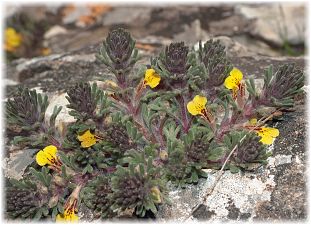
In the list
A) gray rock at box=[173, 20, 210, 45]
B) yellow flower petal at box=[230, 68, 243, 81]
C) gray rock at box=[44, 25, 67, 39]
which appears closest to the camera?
yellow flower petal at box=[230, 68, 243, 81]

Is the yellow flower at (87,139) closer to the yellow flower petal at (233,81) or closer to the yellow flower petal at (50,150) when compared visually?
the yellow flower petal at (50,150)

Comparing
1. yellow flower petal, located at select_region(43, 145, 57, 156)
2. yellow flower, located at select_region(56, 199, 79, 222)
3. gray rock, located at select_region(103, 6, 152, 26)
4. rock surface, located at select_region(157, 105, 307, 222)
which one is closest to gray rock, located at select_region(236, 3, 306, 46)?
gray rock, located at select_region(103, 6, 152, 26)

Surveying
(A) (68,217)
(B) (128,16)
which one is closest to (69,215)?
(A) (68,217)

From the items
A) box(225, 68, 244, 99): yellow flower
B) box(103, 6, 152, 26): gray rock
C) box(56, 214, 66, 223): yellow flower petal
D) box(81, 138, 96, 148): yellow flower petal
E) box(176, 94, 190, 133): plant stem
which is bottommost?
box(56, 214, 66, 223): yellow flower petal

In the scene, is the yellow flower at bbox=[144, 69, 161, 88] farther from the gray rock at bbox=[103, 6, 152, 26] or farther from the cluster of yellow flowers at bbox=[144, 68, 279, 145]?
the gray rock at bbox=[103, 6, 152, 26]

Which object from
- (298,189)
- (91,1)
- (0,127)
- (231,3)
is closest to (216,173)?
(298,189)

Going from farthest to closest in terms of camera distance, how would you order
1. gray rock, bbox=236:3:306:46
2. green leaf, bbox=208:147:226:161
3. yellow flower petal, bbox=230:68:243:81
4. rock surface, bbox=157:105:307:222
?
gray rock, bbox=236:3:306:46 < yellow flower petal, bbox=230:68:243:81 < green leaf, bbox=208:147:226:161 < rock surface, bbox=157:105:307:222

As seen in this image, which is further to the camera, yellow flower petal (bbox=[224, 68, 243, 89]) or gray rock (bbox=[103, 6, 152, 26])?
gray rock (bbox=[103, 6, 152, 26])

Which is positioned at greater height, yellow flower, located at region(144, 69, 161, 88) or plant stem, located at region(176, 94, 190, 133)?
yellow flower, located at region(144, 69, 161, 88)
